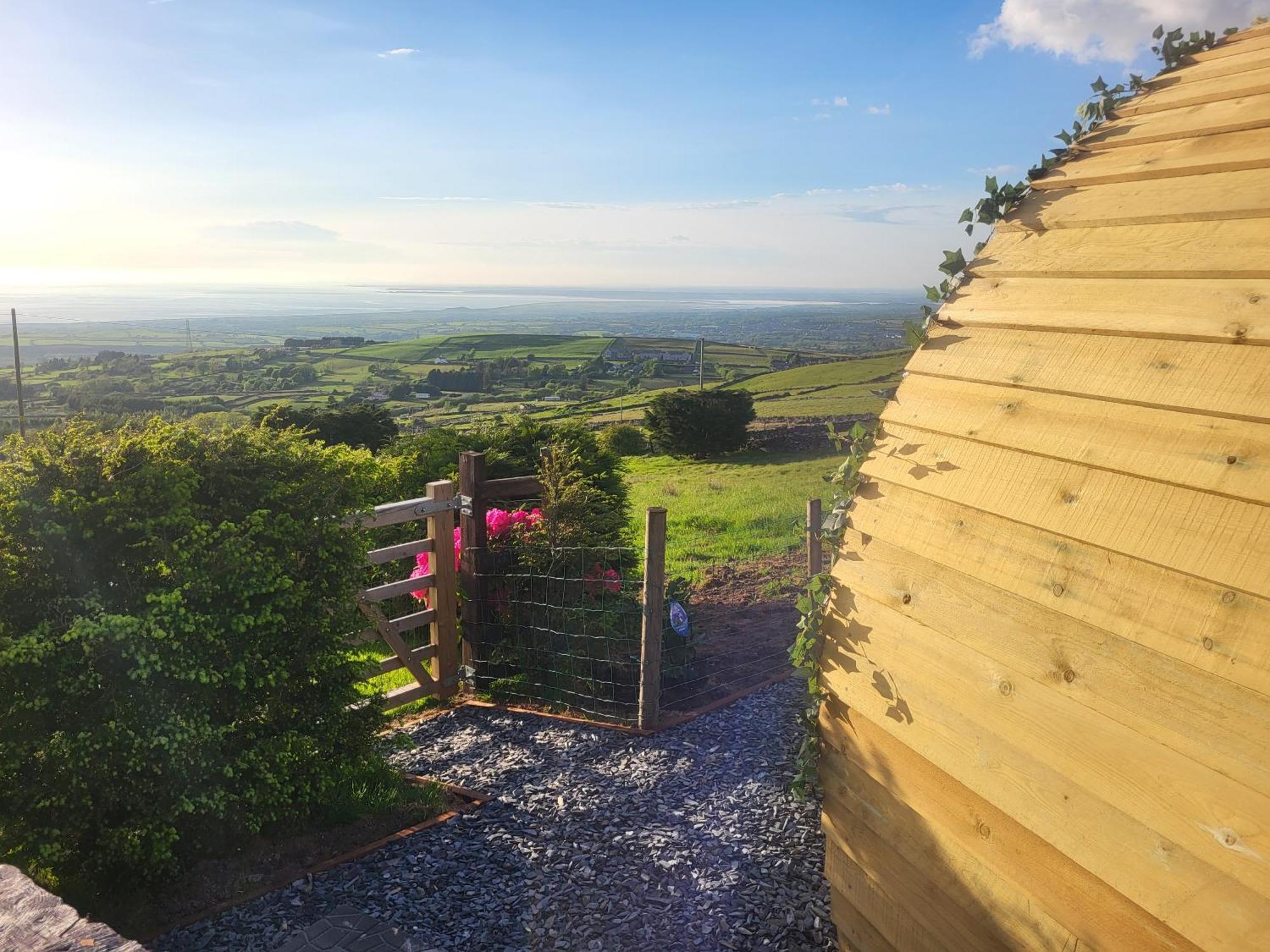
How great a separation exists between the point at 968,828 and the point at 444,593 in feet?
16.3

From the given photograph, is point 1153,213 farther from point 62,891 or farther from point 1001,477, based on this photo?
point 62,891

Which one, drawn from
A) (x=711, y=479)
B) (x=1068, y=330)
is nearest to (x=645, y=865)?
(x=1068, y=330)

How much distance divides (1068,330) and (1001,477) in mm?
594

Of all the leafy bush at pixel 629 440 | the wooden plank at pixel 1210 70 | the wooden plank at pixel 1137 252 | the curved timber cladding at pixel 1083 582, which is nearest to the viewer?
the curved timber cladding at pixel 1083 582

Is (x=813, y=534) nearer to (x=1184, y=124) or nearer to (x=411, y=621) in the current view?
(x=411, y=621)

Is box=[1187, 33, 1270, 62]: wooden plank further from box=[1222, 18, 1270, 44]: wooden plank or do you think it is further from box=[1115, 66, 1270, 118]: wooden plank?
box=[1115, 66, 1270, 118]: wooden plank

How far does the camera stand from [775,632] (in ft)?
27.3

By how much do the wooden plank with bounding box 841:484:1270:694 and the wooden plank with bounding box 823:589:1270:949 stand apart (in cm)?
25

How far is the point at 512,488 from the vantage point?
7133 mm

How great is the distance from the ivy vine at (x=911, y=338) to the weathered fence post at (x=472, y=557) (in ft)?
12.5

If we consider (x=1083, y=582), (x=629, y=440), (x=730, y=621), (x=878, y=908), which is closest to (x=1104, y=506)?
(x=1083, y=582)

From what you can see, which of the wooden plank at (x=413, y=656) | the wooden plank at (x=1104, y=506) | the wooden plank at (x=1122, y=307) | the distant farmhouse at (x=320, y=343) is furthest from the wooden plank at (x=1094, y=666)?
the distant farmhouse at (x=320, y=343)

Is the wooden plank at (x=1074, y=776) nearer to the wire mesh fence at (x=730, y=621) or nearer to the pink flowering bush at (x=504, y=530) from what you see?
the wire mesh fence at (x=730, y=621)

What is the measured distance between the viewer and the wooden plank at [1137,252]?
249 centimetres
